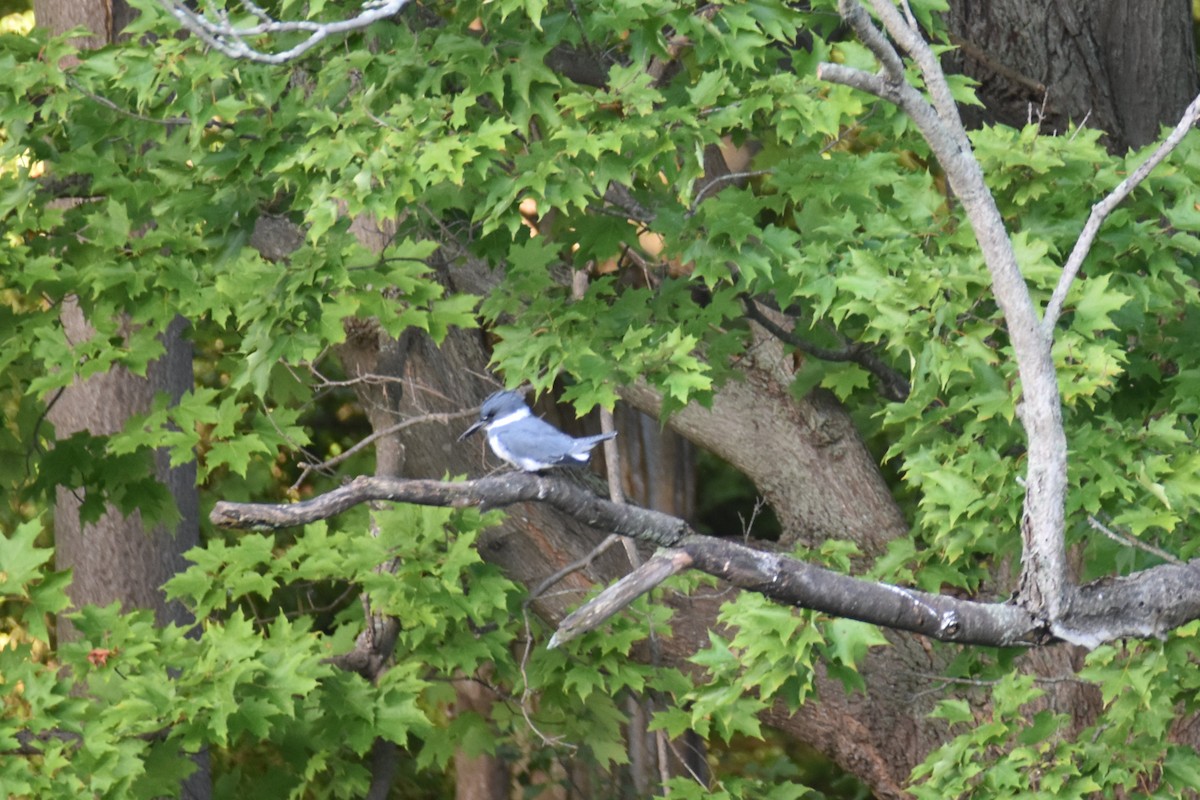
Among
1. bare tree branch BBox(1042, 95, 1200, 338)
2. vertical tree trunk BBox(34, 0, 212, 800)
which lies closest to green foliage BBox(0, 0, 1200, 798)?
bare tree branch BBox(1042, 95, 1200, 338)

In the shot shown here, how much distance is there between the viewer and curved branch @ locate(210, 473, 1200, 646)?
2.58 meters

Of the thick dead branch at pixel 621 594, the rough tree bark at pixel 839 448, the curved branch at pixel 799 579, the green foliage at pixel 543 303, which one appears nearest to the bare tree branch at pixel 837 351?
the green foliage at pixel 543 303

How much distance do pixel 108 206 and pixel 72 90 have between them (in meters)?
0.37

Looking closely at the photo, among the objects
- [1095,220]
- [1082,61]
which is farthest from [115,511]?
[1095,220]

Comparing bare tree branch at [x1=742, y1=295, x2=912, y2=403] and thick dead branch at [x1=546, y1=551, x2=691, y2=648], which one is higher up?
thick dead branch at [x1=546, y1=551, x2=691, y2=648]

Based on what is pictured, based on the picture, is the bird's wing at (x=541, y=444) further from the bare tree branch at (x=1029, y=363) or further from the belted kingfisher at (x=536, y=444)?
the bare tree branch at (x=1029, y=363)

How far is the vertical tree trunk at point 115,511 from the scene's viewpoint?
19.8 ft

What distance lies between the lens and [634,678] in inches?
194

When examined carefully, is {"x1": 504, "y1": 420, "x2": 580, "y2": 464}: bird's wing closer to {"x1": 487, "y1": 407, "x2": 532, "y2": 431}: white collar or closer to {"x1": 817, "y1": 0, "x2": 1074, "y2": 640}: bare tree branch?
{"x1": 487, "y1": 407, "x2": 532, "y2": 431}: white collar

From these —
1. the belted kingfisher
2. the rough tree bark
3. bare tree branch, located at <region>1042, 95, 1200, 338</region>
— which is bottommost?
the rough tree bark

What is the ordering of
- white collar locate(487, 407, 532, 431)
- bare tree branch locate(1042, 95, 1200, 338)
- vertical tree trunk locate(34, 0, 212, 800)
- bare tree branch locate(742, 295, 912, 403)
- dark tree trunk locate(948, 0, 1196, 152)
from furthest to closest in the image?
vertical tree trunk locate(34, 0, 212, 800) → dark tree trunk locate(948, 0, 1196, 152) → bare tree branch locate(742, 295, 912, 403) → white collar locate(487, 407, 532, 431) → bare tree branch locate(1042, 95, 1200, 338)

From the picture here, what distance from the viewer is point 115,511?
6.20 metres

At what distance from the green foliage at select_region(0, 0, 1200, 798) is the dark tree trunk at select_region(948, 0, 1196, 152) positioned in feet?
2.57

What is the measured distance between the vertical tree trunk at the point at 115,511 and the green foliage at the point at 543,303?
902 mm
